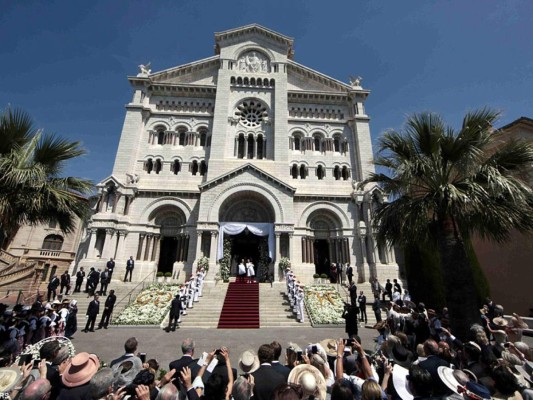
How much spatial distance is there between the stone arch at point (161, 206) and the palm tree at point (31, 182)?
12986mm

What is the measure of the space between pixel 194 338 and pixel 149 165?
1828 cm

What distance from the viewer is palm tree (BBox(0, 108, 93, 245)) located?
770cm

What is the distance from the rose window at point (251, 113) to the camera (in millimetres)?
26469

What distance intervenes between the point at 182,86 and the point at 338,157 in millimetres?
17560

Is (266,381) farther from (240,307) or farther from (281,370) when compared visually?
(240,307)

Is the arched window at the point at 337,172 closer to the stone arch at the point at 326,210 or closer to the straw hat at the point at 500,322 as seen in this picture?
the stone arch at the point at 326,210

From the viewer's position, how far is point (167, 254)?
22578 millimetres

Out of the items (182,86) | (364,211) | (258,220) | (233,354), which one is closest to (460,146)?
(233,354)

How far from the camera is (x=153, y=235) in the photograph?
22047 millimetres

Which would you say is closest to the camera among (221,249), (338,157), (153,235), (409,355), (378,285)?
(409,355)

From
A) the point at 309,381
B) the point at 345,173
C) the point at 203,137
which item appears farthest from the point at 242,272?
the point at 309,381

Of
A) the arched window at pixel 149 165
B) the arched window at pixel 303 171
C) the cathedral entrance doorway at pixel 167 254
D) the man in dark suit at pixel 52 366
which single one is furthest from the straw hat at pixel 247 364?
the arched window at pixel 149 165

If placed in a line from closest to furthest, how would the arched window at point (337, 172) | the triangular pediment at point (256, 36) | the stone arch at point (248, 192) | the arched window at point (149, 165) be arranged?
1. the stone arch at point (248, 192)
2. the arched window at point (149, 165)
3. the arched window at point (337, 172)
4. the triangular pediment at point (256, 36)

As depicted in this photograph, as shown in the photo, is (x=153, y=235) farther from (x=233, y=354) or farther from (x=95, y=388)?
(x=95, y=388)
